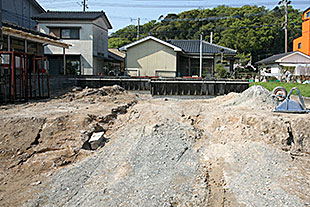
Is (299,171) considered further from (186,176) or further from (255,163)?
(186,176)

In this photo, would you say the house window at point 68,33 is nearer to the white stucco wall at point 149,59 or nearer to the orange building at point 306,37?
the white stucco wall at point 149,59

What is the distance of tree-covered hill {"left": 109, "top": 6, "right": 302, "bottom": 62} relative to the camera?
45.1m

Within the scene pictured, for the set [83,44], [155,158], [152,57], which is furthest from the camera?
[83,44]

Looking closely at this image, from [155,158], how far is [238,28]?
41723 mm

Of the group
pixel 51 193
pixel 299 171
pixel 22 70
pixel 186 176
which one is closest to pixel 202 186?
pixel 186 176

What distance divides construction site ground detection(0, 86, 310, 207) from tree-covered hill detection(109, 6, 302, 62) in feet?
115

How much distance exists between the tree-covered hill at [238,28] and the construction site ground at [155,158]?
115 ft

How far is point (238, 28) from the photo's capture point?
4497cm

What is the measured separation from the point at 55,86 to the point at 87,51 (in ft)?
33.2

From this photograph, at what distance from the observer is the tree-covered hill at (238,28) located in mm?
45094

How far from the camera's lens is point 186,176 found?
6.51 m

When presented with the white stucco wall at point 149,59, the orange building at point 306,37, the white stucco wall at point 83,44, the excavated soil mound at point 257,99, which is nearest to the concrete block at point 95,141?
the excavated soil mound at point 257,99

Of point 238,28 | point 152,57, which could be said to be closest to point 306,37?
point 238,28

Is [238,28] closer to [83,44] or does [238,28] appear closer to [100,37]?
[100,37]
